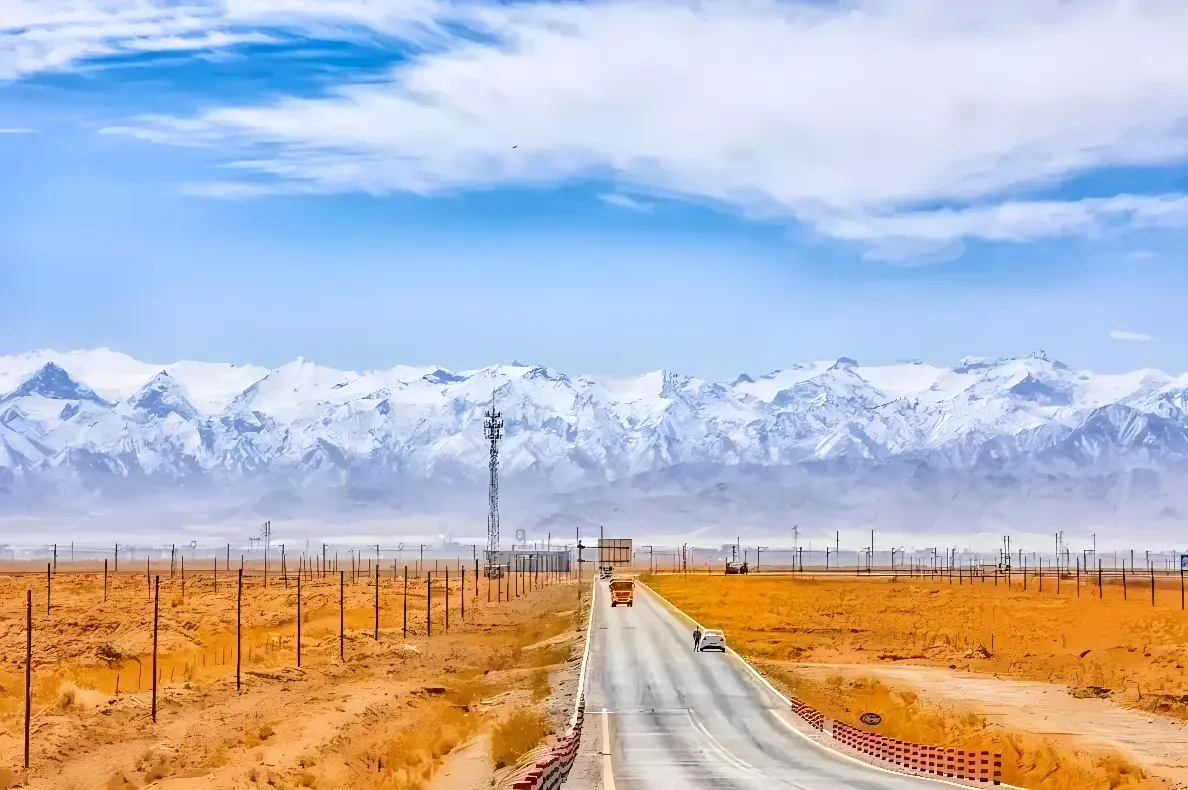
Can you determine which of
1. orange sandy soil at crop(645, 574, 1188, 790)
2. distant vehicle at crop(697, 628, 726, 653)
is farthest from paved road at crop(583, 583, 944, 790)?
orange sandy soil at crop(645, 574, 1188, 790)

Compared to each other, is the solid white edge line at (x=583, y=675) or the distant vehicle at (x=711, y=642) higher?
the distant vehicle at (x=711, y=642)

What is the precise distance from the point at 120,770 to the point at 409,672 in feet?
99.7

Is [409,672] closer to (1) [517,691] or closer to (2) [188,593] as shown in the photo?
(1) [517,691]

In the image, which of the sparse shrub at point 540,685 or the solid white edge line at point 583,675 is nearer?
the solid white edge line at point 583,675

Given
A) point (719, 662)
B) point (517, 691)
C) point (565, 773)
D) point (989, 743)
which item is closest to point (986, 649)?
point (719, 662)

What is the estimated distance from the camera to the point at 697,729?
192ft

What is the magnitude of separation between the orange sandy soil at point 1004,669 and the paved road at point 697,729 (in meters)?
4.13

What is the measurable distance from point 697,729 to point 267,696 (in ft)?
83.7

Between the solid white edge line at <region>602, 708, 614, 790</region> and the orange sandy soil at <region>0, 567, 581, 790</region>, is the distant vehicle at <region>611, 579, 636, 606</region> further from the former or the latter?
the solid white edge line at <region>602, 708, 614, 790</region>

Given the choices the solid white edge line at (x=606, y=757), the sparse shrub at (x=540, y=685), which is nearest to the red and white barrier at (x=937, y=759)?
the solid white edge line at (x=606, y=757)

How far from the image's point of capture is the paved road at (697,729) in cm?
4572

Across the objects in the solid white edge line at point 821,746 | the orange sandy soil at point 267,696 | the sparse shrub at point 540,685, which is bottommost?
the orange sandy soil at point 267,696

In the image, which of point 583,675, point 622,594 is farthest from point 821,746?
point 622,594

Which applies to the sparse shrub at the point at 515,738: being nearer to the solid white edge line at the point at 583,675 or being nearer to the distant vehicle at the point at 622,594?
the solid white edge line at the point at 583,675
